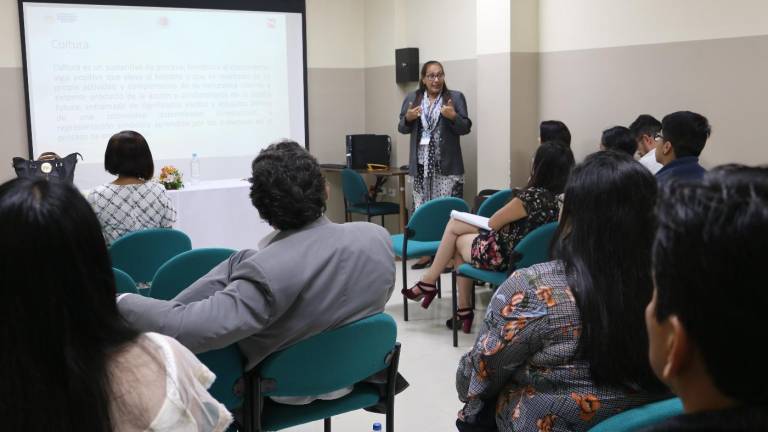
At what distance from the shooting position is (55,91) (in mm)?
6180

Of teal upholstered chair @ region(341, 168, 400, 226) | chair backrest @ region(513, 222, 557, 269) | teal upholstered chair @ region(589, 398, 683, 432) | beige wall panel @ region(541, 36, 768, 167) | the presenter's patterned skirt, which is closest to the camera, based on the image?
teal upholstered chair @ region(589, 398, 683, 432)

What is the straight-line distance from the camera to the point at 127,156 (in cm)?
384

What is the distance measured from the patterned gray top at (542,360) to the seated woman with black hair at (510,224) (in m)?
2.03

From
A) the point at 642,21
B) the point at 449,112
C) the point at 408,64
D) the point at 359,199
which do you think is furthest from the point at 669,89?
the point at 359,199

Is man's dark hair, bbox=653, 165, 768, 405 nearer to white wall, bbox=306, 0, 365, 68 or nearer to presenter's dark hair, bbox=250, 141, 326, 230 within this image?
presenter's dark hair, bbox=250, 141, 326, 230

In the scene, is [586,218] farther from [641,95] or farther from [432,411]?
[641,95]

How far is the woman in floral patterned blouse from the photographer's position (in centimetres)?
168

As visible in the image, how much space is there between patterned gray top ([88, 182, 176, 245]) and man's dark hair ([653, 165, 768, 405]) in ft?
11.1

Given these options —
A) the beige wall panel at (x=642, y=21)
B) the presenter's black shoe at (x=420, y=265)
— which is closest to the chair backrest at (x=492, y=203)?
the beige wall panel at (x=642, y=21)

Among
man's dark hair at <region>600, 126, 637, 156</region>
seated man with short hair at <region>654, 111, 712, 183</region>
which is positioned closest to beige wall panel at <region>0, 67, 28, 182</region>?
man's dark hair at <region>600, 126, 637, 156</region>

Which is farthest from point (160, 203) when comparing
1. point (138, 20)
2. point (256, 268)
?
point (138, 20)

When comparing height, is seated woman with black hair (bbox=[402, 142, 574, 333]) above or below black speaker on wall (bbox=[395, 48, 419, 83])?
below

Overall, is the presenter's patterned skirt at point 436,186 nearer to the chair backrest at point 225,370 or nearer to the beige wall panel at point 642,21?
the beige wall panel at point 642,21

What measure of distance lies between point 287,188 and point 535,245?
1790mm
